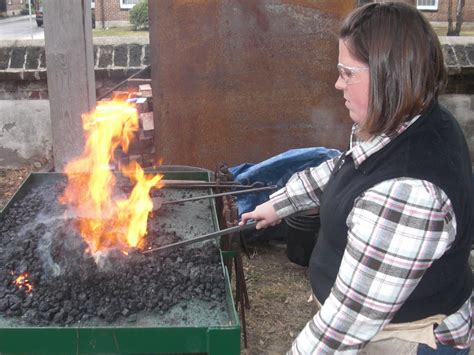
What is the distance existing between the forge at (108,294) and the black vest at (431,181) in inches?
22.0

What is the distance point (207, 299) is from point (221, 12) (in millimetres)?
2947

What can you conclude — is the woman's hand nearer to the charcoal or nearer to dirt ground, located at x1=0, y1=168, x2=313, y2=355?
the charcoal

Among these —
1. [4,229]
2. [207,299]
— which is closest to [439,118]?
[207,299]

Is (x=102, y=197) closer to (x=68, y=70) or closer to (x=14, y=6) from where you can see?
(x=68, y=70)

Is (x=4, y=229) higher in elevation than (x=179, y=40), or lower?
lower

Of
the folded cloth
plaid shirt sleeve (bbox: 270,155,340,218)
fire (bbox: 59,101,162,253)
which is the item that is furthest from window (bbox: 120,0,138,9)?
plaid shirt sleeve (bbox: 270,155,340,218)

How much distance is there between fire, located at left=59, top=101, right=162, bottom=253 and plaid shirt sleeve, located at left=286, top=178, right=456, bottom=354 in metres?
1.31

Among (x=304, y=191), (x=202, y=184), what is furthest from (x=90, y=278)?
(x=202, y=184)

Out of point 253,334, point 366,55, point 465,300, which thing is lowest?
point 253,334

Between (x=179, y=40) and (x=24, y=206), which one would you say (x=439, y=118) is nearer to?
(x=24, y=206)

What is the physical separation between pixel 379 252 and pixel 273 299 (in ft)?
8.97

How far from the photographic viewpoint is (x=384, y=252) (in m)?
1.39

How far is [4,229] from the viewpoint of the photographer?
2799 mm

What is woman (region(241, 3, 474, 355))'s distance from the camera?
4.56 ft
